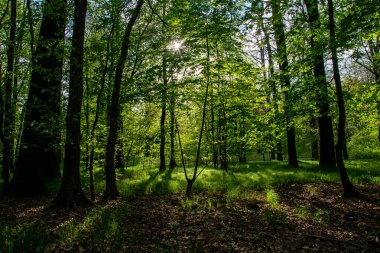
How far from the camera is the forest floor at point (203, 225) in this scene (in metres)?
5.25

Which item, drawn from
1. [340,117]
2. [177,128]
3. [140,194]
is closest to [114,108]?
[177,128]

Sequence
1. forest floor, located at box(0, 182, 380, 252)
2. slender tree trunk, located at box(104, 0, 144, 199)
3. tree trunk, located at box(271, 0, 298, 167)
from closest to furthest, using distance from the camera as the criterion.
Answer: forest floor, located at box(0, 182, 380, 252) → tree trunk, located at box(271, 0, 298, 167) → slender tree trunk, located at box(104, 0, 144, 199)

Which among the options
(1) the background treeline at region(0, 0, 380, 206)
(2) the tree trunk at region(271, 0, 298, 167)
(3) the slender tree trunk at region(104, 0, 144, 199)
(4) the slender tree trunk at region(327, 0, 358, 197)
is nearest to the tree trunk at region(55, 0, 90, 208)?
(1) the background treeline at region(0, 0, 380, 206)

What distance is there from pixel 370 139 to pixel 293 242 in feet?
87.5

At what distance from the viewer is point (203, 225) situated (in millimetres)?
6754

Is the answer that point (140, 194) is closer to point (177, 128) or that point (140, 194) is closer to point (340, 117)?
point (177, 128)

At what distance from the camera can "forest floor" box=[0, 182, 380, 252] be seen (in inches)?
207

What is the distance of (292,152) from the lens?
1831cm

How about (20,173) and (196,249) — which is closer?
(196,249)

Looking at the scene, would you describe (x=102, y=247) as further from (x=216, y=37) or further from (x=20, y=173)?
(x=216, y=37)

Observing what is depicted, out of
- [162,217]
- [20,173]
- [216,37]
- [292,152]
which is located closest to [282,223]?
[162,217]

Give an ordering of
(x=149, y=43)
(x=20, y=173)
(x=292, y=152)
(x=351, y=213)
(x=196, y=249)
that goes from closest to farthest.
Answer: (x=196, y=249) < (x=351, y=213) < (x=20, y=173) < (x=149, y=43) < (x=292, y=152)

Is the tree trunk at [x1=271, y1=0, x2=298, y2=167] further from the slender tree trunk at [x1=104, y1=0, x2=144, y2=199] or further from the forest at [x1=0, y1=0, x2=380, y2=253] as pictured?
the slender tree trunk at [x1=104, y1=0, x2=144, y2=199]

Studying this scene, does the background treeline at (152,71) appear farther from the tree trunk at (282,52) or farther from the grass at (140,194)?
the grass at (140,194)
